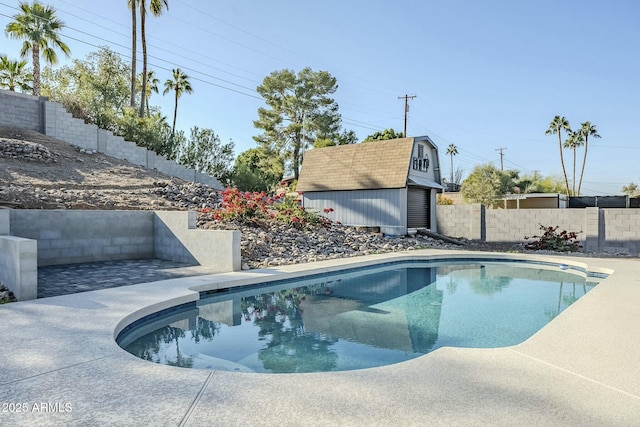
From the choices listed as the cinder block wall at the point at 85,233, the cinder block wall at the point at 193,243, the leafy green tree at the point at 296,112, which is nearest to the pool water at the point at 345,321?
the cinder block wall at the point at 193,243

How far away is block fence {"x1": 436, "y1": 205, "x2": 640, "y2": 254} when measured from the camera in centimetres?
1352

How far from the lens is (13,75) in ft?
80.3

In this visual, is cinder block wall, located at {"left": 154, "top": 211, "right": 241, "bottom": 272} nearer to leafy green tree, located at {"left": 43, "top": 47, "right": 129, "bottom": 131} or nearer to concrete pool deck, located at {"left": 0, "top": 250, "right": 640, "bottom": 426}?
concrete pool deck, located at {"left": 0, "top": 250, "right": 640, "bottom": 426}

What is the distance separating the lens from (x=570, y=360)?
357cm

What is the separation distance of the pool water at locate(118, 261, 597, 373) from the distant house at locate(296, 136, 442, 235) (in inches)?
277

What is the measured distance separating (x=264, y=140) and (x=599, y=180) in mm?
65943

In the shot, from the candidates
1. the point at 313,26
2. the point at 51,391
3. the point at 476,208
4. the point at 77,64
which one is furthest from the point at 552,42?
the point at 77,64

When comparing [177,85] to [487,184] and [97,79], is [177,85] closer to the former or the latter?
[97,79]

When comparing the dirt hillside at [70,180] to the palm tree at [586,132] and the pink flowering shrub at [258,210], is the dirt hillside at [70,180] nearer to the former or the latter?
the pink flowering shrub at [258,210]

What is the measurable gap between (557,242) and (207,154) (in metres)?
18.0

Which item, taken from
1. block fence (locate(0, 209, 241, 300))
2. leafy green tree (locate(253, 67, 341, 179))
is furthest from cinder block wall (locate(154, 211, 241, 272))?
leafy green tree (locate(253, 67, 341, 179))

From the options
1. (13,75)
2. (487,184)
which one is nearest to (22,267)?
(13,75)

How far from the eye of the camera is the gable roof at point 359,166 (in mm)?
16578

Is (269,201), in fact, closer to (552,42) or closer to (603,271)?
(603,271)
